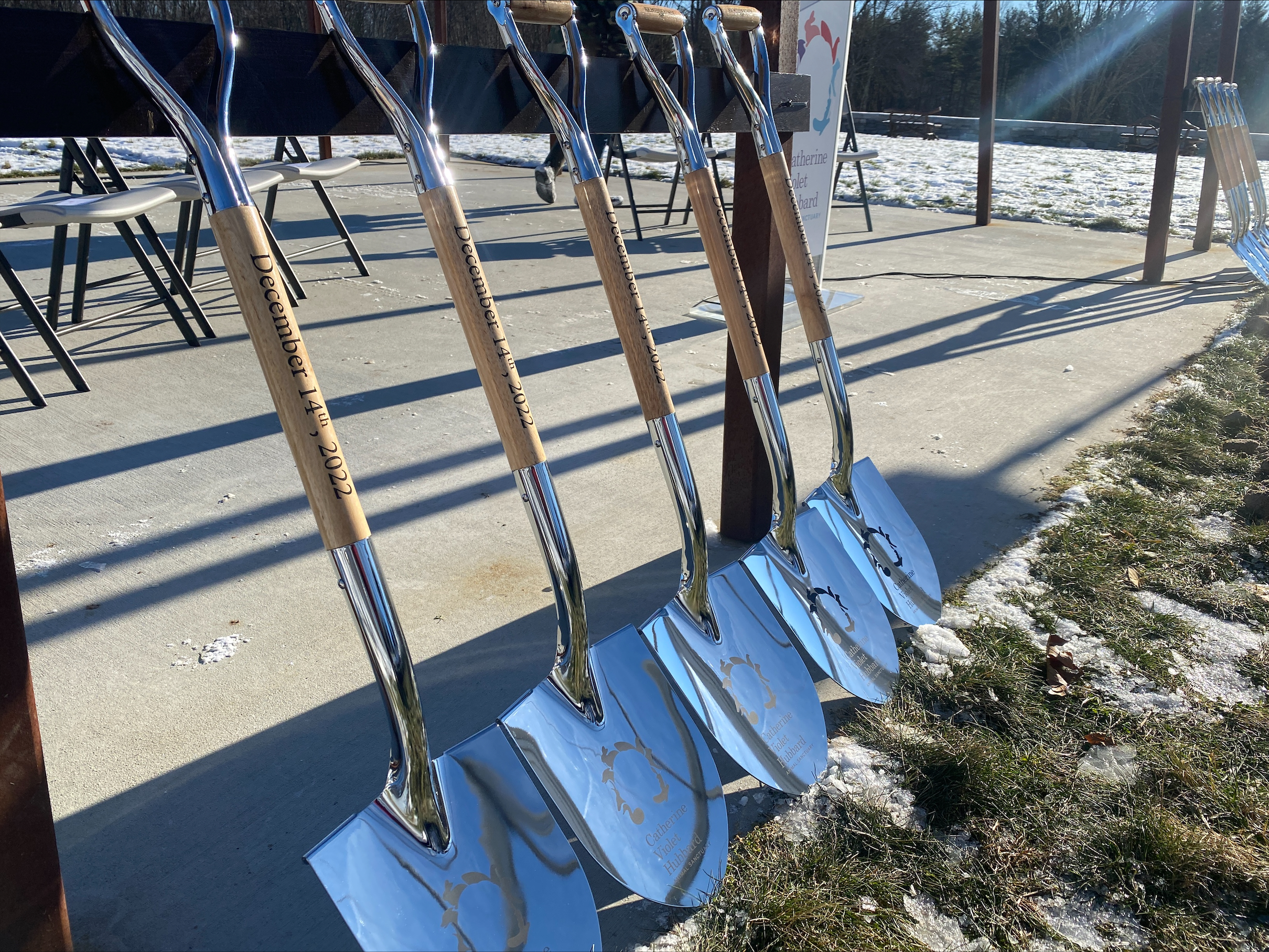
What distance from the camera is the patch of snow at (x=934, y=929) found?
1269 millimetres

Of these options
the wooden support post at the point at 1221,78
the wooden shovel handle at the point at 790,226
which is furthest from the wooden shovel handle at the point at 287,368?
the wooden support post at the point at 1221,78

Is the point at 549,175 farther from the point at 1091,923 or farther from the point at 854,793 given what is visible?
the point at 1091,923

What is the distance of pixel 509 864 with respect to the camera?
1.19 meters

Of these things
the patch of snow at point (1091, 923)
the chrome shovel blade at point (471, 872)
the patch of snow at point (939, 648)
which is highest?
the chrome shovel blade at point (471, 872)

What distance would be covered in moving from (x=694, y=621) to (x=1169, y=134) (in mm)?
5017

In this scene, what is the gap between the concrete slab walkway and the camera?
1.47m

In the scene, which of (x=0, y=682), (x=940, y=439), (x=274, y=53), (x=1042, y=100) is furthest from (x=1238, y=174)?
(x=1042, y=100)

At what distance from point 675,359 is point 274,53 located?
2708 mm

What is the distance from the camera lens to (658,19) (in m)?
1.66

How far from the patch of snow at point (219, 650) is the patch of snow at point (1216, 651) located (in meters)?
1.96

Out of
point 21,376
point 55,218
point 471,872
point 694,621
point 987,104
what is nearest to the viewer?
point 471,872

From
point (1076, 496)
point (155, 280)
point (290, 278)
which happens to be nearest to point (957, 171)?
point (290, 278)

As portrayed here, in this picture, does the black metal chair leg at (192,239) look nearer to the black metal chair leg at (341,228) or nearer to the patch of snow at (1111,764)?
the black metal chair leg at (341,228)

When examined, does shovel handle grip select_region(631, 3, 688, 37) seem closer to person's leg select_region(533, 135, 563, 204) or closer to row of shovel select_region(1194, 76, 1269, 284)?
row of shovel select_region(1194, 76, 1269, 284)
